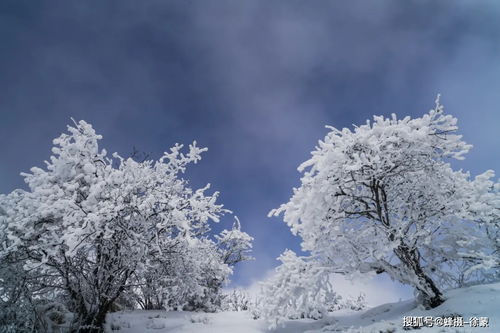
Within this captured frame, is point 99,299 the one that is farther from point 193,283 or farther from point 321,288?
point 321,288

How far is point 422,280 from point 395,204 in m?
2.38

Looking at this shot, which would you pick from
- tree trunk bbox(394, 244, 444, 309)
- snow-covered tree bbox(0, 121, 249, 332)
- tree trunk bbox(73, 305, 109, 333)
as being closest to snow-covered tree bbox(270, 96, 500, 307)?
tree trunk bbox(394, 244, 444, 309)

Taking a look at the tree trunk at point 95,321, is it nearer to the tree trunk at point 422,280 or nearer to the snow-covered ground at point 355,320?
the snow-covered ground at point 355,320

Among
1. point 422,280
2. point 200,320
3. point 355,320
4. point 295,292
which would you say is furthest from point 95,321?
point 422,280

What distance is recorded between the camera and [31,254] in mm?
9055

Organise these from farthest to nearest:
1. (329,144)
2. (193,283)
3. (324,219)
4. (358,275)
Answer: (193,283)
(324,219)
(329,144)
(358,275)

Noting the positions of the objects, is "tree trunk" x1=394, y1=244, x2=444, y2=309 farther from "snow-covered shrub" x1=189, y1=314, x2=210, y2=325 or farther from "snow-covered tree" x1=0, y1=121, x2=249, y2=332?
"snow-covered shrub" x1=189, y1=314, x2=210, y2=325

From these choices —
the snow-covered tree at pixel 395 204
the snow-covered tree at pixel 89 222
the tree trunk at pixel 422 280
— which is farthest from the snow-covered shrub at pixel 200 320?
the tree trunk at pixel 422 280

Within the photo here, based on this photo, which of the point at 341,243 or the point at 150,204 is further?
the point at 341,243

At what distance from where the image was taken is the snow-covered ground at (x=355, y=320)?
704cm

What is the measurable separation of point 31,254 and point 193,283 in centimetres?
568

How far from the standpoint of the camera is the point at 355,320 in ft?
31.9

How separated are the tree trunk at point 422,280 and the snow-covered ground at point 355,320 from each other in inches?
11.7

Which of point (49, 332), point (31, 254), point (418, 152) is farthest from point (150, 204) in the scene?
point (418, 152)
